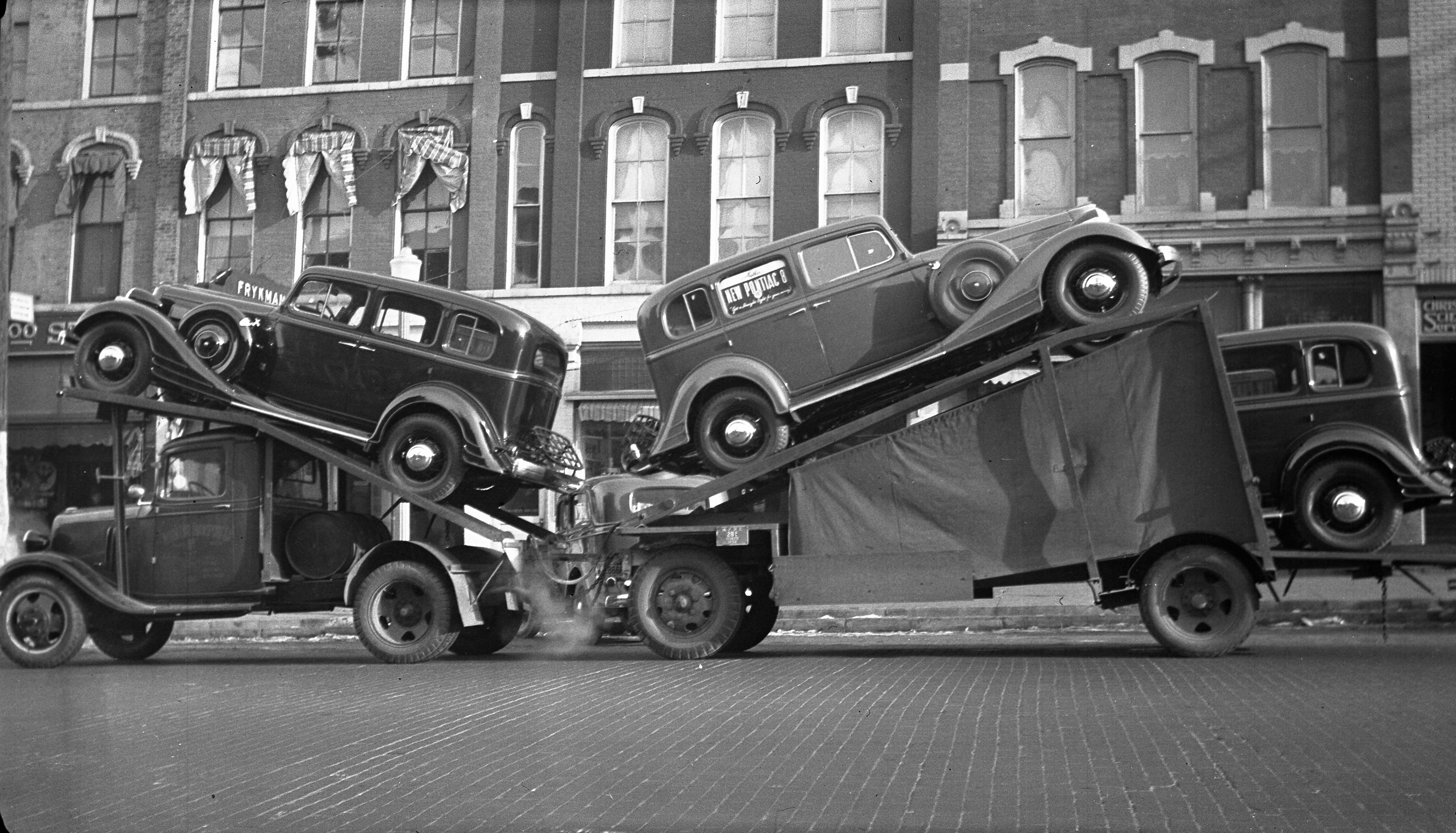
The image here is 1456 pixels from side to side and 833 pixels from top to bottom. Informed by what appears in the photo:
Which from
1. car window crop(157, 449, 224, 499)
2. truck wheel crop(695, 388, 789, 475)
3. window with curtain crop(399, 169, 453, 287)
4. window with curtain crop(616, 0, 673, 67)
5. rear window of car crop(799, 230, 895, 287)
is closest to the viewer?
truck wheel crop(695, 388, 789, 475)

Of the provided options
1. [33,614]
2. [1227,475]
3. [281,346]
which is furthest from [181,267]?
[1227,475]

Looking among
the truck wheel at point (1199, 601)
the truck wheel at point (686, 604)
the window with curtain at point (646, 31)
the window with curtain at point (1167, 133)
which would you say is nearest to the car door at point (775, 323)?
the truck wheel at point (686, 604)

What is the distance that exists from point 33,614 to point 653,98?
8.22m

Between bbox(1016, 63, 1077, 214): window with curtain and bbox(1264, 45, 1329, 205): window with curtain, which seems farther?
bbox(1016, 63, 1077, 214): window with curtain

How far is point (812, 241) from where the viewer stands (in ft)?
43.8

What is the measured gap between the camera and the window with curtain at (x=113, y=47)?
9.59m

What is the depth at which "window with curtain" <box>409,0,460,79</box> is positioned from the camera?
1252cm

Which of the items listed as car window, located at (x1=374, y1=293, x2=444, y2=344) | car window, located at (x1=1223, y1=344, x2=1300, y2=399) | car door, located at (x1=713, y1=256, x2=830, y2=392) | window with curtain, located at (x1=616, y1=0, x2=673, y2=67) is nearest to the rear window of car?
car door, located at (x1=713, y1=256, x2=830, y2=392)

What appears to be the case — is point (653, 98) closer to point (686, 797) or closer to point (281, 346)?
point (281, 346)

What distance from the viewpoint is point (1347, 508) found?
487 inches

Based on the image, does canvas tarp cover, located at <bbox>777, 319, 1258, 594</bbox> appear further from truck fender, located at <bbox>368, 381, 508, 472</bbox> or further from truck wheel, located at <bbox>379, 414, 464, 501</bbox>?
truck wheel, located at <bbox>379, 414, 464, 501</bbox>

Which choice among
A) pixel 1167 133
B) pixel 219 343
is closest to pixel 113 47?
pixel 219 343

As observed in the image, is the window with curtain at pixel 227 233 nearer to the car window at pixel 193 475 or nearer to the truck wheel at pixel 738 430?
the car window at pixel 193 475

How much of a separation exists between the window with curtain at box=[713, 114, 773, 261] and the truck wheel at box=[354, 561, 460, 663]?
14.2ft
